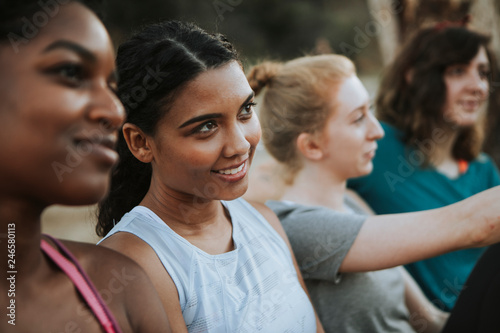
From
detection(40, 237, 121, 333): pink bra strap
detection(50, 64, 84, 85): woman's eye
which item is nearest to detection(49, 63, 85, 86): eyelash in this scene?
detection(50, 64, 84, 85): woman's eye

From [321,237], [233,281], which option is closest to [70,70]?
[233,281]

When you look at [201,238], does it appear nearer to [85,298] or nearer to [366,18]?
[85,298]

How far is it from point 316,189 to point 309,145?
0.17 meters

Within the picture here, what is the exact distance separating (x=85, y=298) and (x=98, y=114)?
13.7 inches

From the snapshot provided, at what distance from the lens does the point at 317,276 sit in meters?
1.69

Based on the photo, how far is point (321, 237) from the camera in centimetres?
167

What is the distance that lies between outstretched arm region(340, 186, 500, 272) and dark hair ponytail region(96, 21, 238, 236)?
72 centimetres

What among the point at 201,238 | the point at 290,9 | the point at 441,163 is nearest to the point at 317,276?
the point at 201,238

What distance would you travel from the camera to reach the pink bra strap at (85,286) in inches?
36.5

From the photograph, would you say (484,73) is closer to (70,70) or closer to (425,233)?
(425,233)

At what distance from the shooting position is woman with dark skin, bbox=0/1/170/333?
0.77m

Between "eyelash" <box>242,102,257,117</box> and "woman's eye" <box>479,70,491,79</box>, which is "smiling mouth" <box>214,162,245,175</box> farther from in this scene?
"woman's eye" <box>479,70,491,79</box>

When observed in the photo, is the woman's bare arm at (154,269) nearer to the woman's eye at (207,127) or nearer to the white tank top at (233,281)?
the white tank top at (233,281)

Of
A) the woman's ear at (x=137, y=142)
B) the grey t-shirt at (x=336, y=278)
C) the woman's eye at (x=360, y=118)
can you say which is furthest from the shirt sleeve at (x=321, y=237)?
the woman's ear at (x=137, y=142)
